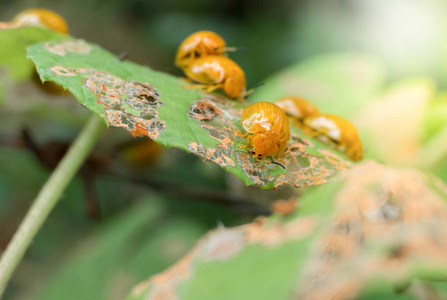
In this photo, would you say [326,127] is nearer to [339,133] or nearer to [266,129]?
[339,133]

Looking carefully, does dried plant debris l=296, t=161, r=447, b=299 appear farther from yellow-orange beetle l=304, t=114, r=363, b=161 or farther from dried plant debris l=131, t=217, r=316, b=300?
yellow-orange beetle l=304, t=114, r=363, b=161

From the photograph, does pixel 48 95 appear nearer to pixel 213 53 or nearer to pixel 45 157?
pixel 45 157

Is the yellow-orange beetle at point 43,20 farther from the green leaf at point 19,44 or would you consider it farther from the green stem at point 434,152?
the green stem at point 434,152

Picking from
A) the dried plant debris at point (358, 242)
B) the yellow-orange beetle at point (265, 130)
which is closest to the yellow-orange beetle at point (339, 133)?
the yellow-orange beetle at point (265, 130)

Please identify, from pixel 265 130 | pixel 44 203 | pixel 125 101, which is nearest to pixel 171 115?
pixel 125 101

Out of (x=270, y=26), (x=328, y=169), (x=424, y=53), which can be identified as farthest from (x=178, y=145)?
(x=270, y=26)

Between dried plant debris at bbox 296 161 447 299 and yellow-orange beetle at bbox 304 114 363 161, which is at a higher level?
dried plant debris at bbox 296 161 447 299

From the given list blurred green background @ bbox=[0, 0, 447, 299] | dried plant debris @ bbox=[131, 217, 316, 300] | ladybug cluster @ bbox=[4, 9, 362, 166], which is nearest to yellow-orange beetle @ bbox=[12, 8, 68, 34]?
ladybug cluster @ bbox=[4, 9, 362, 166]
